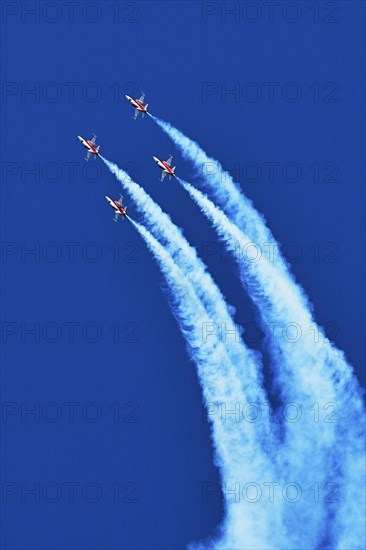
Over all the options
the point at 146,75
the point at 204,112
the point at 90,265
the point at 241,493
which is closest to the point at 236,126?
the point at 204,112

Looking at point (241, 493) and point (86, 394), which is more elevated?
point (86, 394)

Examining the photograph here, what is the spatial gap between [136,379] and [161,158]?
29.2ft

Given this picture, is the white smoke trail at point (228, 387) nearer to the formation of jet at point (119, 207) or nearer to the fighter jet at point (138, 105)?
the formation of jet at point (119, 207)

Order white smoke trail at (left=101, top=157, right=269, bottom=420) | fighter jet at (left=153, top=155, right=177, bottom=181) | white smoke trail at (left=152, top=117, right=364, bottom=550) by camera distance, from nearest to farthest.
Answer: white smoke trail at (left=152, top=117, right=364, bottom=550) < white smoke trail at (left=101, top=157, right=269, bottom=420) < fighter jet at (left=153, top=155, right=177, bottom=181)

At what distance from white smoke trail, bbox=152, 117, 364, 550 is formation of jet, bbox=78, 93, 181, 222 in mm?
1961

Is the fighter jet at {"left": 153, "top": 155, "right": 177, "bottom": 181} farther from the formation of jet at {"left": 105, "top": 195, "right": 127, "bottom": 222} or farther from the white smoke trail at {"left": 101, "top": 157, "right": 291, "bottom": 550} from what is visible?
the formation of jet at {"left": 105, "top": 195, "right": 127, "bottom": 222}

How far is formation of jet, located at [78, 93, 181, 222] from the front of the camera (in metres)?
→ 40.4

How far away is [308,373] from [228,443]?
4063 millimetres

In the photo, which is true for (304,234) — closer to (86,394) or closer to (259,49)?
(259,49)

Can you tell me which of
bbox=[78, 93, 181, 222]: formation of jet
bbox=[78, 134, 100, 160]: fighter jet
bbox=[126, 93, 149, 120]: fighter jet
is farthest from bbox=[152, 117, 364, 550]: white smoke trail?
bbox=[78, 134, 100, 160]: fighter jet

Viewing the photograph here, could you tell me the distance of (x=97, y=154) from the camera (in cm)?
4138

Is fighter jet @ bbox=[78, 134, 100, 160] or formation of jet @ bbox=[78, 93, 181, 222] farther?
fighter jet @ bbox=[78, 134, 100, 160]

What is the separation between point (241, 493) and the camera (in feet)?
128

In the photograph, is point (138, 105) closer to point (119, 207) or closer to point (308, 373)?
point (119, 207)
